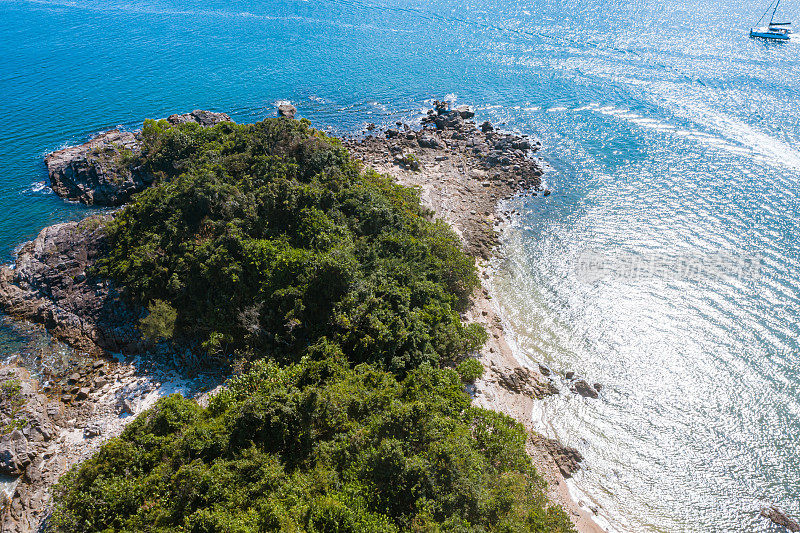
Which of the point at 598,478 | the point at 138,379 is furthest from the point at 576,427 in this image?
the point at 138,379

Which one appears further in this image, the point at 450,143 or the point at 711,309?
the point at 450,143

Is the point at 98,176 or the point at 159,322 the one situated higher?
the point at 98,176

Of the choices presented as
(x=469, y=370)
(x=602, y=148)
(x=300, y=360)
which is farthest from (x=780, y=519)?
(x=602, y=148)

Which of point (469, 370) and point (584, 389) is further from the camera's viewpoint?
point (584, 389)

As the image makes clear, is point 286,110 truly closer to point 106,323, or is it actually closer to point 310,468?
point 106,323

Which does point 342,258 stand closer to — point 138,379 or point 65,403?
point 138,379
